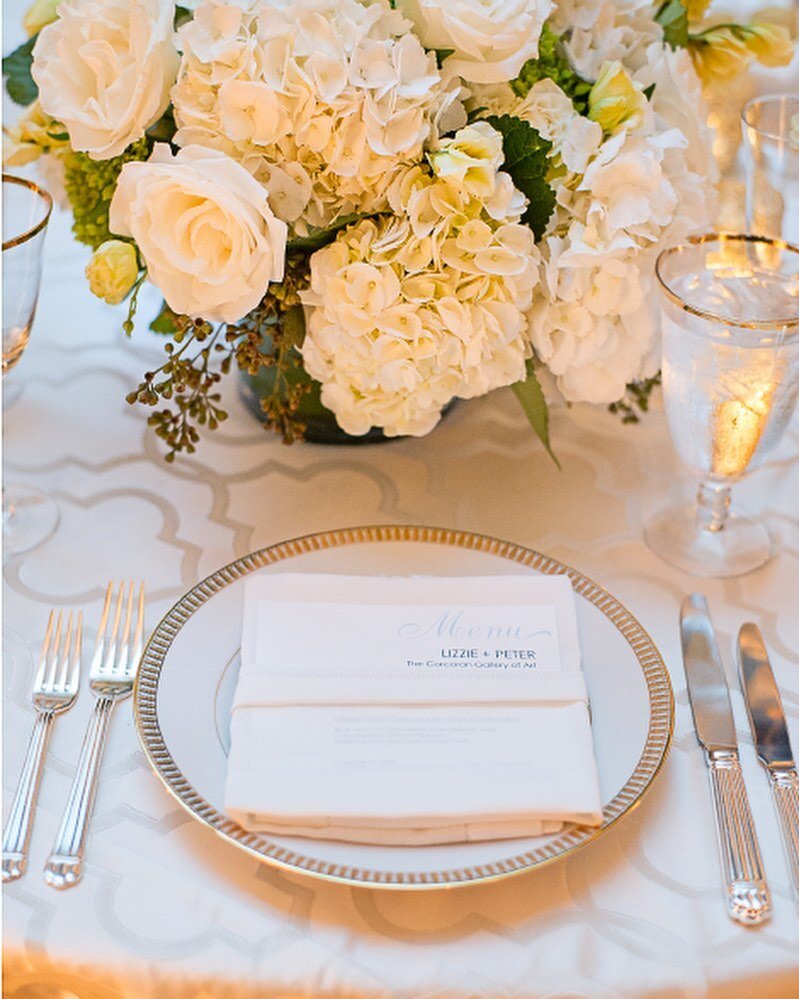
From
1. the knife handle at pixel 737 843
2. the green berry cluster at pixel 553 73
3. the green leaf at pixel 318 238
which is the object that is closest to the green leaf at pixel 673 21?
the green berry cluster at pixel 553 73

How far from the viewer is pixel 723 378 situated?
979 millimetres

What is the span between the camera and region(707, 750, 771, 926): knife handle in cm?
74

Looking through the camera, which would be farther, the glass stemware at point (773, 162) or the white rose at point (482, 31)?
the glass stemware at point (773, 162)

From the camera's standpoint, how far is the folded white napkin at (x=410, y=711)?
2.48ft

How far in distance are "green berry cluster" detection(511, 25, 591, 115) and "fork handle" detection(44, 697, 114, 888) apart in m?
0.58

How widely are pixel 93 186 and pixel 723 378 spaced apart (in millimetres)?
547

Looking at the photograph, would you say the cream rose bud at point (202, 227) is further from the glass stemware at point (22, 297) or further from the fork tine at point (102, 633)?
the fork tine at point (102, 633)

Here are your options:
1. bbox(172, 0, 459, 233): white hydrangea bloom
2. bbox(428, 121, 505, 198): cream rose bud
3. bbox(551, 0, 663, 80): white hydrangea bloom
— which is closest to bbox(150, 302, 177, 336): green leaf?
bbox(172, 0, 459, 233): white hydrangea bloom

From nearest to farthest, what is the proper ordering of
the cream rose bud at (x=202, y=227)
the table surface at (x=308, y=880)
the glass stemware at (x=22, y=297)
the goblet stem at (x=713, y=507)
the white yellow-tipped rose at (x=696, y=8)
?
1. the table surface at (x=308, y=880)
2. the cream rose bud at (x=202, y=227)
3. the glass stemware at (x=22, y=297)
4. the goblet stem at (x=713, y=507)
5. the white yellow-tipped rose at (x=696, y=8)

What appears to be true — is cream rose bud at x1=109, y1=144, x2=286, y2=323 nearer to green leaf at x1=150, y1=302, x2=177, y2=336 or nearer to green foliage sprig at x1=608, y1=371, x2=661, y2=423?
green leaf at x1=150, y1=302, x2=177, y2=336

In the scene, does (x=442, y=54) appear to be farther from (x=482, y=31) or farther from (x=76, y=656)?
(x=76, y=656)

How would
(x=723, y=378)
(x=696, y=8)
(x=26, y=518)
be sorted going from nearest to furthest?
(x=723, y=378) < (x=26, y=518) < (x=696, y=8)

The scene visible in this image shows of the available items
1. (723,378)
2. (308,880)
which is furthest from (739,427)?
(308,880)

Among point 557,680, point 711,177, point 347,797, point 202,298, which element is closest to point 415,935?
point 347,797
